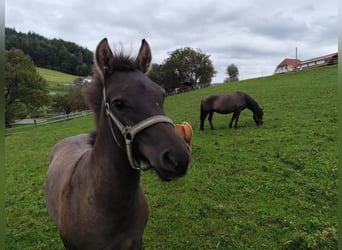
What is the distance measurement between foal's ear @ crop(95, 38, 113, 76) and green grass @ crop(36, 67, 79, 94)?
161ft

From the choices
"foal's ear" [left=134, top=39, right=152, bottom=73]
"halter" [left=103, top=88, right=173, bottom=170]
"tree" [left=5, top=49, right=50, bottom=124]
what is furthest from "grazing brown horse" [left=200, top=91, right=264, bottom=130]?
"tree" [left=5, top=49, right=50, bottom=124]

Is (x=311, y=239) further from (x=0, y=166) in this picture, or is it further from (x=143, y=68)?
(x=0, y=166)

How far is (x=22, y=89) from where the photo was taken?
27203 mm

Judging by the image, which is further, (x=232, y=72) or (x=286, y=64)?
(x=286, y=64)

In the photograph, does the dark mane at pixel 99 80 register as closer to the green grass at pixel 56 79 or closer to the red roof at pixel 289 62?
the green grass at pixel 56 79

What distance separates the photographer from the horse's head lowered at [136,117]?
1576 millimetres

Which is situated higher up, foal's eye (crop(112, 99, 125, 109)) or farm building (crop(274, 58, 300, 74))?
farm building (crop(274, 58, 300, 74))

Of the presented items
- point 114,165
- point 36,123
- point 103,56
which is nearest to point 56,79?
point 36,123

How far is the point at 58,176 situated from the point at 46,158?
23.2ft

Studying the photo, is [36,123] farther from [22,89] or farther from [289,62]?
[289,62]

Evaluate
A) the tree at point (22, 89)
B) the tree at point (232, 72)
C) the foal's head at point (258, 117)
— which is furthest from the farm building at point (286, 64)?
the foal's head at point (258, 117)

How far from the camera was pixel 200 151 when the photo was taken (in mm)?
7934

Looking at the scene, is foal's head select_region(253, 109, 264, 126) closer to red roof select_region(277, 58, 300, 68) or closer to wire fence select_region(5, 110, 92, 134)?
wire fence select_region(5, 110, 92, 134)

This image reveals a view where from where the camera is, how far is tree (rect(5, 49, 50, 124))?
25.3 m
